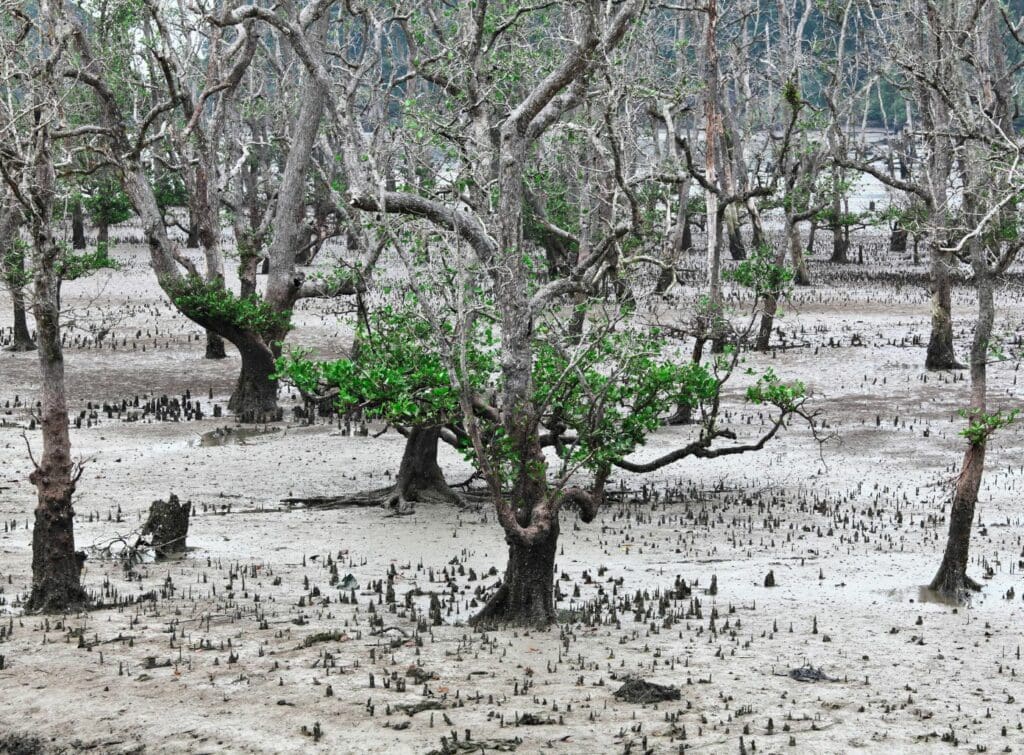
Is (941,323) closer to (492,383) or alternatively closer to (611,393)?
(611,393)

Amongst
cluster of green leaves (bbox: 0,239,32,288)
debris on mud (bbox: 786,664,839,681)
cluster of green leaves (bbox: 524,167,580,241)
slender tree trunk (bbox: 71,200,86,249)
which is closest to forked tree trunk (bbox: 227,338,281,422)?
cluster of green leaves (bbox: 0,239,32,288)

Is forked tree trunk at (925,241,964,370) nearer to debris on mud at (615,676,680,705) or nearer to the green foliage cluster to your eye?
the green foliage cluster

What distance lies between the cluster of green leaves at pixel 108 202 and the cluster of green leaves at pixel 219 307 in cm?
1644

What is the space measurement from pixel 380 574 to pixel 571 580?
1538 mm

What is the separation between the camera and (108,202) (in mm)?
34438

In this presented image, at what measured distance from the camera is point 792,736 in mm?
6996

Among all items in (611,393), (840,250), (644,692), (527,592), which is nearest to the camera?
(644,692)

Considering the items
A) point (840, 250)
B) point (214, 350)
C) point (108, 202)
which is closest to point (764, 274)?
point (214, 350)

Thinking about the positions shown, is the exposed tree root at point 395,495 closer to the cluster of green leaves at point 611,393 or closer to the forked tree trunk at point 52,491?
the cluster of green leaves at point 611,393

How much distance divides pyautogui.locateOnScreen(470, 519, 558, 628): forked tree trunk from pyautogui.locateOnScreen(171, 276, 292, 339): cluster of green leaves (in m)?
10.0

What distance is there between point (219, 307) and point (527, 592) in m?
10.2

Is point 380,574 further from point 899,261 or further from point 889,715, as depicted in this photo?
point 899,261

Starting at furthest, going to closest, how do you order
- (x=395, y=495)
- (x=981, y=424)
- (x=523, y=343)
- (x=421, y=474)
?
(x=421, y=474) < (x=395, y=495) < (x=981, y=424) < (x=523, y=343)

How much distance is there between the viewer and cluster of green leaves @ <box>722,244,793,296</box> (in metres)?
18.6
